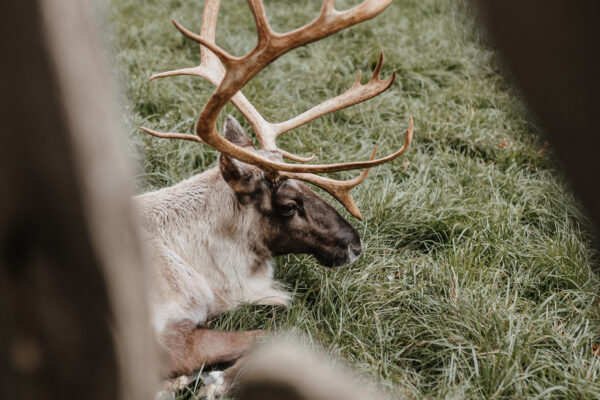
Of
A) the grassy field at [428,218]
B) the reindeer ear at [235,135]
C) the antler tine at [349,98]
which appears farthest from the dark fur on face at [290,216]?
the antler tine at [349,98]

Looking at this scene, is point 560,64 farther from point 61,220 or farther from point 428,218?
point 428,218

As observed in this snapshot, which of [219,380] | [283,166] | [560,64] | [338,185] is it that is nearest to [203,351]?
[219,380]

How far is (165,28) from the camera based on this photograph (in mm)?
6949

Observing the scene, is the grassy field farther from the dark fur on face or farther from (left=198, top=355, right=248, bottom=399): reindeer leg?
(left=198, top=355, right=248, bottom=399): reindeer leg

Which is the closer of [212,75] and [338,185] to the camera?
[338,185]

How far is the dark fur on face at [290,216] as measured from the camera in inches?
110

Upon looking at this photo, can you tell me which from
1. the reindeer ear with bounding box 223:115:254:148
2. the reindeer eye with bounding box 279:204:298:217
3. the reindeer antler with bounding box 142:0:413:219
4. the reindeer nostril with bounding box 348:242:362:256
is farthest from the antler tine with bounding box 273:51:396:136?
the reindeer nostril with bounding box 348:242:362:256

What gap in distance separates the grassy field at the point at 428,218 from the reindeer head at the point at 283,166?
10.6 inches

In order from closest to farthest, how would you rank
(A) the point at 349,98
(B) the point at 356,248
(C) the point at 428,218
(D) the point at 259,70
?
(D) the point at 259,70 < (B) the point at 356,248 < (A) the point at 349,98 < (C) the point at 428,218

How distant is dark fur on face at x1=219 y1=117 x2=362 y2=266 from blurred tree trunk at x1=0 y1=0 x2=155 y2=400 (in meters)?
1.79

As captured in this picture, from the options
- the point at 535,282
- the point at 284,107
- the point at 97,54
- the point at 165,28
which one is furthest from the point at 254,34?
the point at 97,54

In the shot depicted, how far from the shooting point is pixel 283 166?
270 centimetres

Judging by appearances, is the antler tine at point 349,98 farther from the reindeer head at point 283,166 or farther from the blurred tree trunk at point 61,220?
the blurred tree trunk at point 61,220

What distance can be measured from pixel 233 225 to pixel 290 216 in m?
0.33
